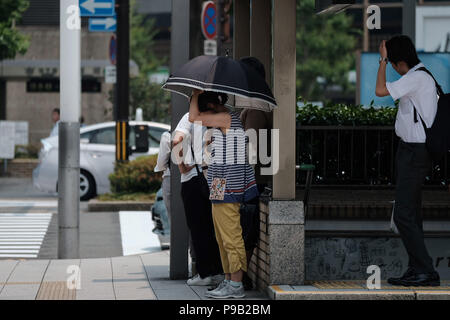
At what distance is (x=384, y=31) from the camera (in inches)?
2387

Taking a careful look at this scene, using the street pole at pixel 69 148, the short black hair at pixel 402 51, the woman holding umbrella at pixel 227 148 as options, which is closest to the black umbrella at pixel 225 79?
the woman holding umbrella at pixel 227 148

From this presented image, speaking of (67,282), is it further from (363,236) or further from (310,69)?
(310,69)

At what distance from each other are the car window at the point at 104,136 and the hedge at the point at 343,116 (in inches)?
392

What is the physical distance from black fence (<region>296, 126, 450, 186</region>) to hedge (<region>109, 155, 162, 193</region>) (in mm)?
8463

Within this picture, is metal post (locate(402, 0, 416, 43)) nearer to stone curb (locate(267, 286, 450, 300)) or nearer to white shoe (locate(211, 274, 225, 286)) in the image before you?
white shoe (locate(211, 274, 225, 286))

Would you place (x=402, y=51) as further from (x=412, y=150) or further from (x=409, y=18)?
(x=409, y=18)

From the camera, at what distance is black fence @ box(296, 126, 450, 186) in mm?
10047

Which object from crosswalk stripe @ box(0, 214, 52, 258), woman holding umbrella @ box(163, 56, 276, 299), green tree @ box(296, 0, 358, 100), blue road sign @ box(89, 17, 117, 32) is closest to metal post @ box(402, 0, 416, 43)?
woman holding umbrella @ box(163, 56, 276, 299)

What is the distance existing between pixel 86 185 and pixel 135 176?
1744 millimetres

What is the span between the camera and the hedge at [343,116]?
1018 cm

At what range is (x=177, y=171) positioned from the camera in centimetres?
963

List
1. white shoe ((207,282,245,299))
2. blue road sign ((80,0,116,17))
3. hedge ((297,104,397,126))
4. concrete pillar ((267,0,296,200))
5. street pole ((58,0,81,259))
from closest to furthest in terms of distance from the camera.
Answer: white shoe ((207,282,245,299)) → concrete pillar ((267,0,296,200)) → hedge ((297,104,397,126)) → street pole ((58,0,81,259)) → blue road sign ((80,0,116,17))

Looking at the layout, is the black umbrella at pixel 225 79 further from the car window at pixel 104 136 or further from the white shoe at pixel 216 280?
the car window at pixel 104 136

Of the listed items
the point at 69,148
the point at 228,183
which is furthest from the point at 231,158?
the point at 69,148
